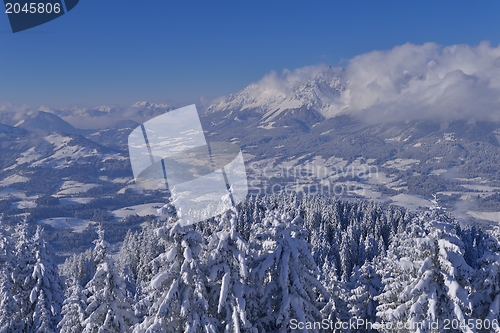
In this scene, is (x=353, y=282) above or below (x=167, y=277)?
below

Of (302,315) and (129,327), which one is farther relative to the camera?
(129,327)

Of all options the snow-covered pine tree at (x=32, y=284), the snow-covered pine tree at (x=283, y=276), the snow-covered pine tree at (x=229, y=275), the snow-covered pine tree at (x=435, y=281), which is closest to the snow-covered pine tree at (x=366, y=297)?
the snow-covered pine tree at (x=435, y=281)

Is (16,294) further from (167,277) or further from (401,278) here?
(401,278)

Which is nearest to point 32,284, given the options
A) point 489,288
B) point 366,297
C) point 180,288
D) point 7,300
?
point 7,300

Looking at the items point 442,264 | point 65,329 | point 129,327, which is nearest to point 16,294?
point 65,329

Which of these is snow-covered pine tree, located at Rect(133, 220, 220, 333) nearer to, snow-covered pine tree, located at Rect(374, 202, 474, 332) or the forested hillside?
the forested hillside

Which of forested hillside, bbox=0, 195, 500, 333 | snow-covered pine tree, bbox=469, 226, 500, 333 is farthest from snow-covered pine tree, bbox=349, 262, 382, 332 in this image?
snow-covered pine tree, bbox=469, 226, 500, 333
